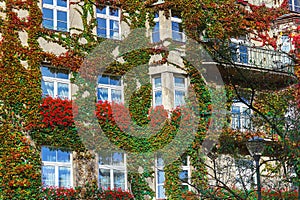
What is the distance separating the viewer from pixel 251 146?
18609 millimetres

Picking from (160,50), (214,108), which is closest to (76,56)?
(160,50)

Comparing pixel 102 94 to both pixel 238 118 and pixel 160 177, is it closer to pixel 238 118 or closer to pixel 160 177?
pixel 160 177

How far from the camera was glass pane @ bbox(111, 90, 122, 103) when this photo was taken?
26.4 metres

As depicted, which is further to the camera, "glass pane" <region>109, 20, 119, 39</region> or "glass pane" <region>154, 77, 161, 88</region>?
"glass pane" <region>154, 77, 161, 88</region>

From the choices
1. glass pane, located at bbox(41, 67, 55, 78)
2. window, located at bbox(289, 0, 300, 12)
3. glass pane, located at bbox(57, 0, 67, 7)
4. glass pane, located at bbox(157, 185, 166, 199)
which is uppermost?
window, located at bbox(289, 0, 300, 12)

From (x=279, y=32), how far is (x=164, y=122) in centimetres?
760

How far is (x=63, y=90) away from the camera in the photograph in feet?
83.0

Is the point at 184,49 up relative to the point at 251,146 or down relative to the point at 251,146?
up

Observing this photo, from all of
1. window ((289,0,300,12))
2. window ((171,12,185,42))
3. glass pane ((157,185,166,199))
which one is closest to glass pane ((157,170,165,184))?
glass pane ((157,185,166,199))

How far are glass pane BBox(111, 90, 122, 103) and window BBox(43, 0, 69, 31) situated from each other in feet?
9.30

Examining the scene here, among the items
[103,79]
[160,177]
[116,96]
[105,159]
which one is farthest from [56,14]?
[160,177]

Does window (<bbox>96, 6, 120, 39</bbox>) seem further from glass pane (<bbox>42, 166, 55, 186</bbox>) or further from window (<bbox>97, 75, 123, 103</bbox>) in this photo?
glass pane (<bbox>42, 166, 55, 186</bbox>)

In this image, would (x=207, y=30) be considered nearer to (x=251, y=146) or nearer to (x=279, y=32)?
(x=279, y=32)

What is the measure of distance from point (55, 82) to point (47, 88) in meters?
0.40
